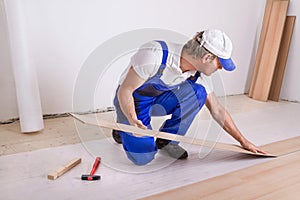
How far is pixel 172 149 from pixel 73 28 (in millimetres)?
1022

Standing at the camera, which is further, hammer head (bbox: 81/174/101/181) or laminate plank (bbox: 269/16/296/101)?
laminate plank (bbox: 269/16/296/101)

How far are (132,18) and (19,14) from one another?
811 millimetres

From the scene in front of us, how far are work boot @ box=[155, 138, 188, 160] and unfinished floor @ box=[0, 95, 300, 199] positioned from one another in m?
0.03

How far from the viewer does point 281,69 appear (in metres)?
2.75

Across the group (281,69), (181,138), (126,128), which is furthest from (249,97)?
(126,128)

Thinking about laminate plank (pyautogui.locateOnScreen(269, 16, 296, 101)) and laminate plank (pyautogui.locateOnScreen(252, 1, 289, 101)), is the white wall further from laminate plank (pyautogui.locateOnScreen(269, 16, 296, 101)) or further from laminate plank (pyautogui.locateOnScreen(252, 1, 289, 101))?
laminate plank (pyautogui.locateOnScreen(269, 16, 296, 101))

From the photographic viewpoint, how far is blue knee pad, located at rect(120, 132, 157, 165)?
1.37 meters

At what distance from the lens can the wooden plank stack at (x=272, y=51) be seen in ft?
8.78

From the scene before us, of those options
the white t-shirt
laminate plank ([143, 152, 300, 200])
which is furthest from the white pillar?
laminate plank ([143, 152, 300, 200])

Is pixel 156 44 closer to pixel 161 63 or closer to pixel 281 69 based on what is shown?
pixel 161 63

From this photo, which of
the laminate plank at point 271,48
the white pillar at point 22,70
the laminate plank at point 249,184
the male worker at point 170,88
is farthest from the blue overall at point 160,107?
the laminate plank at point 271,48

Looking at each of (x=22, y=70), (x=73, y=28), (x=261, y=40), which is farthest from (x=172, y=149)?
(x=261, y=40)

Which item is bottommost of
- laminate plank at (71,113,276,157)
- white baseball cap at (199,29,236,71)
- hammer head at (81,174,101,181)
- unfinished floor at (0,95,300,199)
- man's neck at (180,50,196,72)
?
unfinished floor at (0,95,300,199)

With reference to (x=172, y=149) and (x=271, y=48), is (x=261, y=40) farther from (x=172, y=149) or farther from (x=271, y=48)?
(x=172, y=149)
